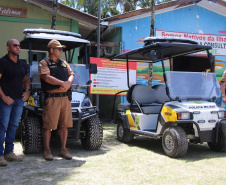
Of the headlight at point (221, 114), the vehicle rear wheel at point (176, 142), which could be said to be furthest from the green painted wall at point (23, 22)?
the headlight at point (221, 114)

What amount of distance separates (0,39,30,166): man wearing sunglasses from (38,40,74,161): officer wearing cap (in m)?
0.39

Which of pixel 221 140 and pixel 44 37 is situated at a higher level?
pixel 44 37

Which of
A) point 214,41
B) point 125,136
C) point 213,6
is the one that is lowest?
point 125,136

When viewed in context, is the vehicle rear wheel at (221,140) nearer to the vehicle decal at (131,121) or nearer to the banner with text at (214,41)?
the vehicle decal at (131,121)

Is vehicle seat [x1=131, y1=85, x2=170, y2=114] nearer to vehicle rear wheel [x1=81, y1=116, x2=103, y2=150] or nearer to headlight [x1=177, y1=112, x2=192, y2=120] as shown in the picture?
vehicle rear wheel [x1=81, y1=116, x2=103, y2=150]

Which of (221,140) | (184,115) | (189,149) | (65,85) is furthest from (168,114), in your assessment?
(65,85)

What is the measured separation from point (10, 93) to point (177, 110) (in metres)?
2.91

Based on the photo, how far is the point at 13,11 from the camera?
1059cm

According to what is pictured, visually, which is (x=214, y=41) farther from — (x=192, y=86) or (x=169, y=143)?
(x=169, y=143)

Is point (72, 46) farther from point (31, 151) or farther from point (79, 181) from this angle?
point (79, 181)

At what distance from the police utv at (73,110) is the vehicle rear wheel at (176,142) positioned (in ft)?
4.44

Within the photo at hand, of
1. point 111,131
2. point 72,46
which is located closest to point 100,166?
point 72,46

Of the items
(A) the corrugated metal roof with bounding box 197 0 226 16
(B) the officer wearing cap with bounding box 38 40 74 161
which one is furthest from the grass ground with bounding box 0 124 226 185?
(A) the corrugated metal roof with bounding box 197 0 226 16

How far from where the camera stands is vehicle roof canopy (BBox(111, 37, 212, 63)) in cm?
571
